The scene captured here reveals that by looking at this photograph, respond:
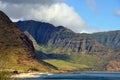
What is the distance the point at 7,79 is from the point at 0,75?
1488 mm

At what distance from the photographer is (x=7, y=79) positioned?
6184 centimetres

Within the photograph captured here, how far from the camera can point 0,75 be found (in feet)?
→ 205
